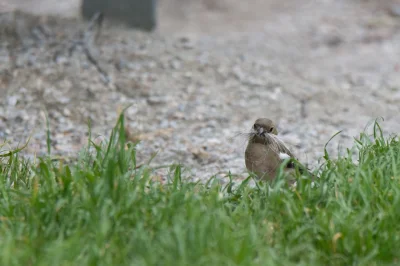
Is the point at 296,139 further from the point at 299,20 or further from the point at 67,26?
the point at 299,20

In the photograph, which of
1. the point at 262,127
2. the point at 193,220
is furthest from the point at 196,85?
the point at 193,220

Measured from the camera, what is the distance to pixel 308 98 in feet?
23.5

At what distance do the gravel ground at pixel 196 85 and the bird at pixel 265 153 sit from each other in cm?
84

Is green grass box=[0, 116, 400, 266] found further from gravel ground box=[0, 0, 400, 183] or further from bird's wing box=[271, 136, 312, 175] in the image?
gravel ground box=[0, 0, 400, 183]

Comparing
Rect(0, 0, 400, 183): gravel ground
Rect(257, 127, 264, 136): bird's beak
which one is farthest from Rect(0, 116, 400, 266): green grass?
Rect(0, 0, 400, 183): gravel ground

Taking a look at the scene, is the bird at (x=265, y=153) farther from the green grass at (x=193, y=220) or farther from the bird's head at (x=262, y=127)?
the green grass at (x=193, y=220)

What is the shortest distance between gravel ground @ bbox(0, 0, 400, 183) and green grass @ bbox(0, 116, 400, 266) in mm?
1373

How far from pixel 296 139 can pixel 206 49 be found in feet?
6.75

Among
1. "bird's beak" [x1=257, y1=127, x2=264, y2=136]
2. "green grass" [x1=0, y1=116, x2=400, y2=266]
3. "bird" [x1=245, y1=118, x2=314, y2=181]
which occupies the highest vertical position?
"bird's beak" [x1=257, y1=127, x2=264, y2=136]

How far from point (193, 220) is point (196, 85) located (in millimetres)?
3806

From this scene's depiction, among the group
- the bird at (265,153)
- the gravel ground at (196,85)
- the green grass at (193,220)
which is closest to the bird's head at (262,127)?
the bird at (265,153)

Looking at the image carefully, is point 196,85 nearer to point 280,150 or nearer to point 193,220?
point 280,150

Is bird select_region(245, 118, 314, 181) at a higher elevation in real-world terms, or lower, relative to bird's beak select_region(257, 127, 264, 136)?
lower

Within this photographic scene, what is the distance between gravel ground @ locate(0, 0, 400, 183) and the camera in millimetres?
6195
